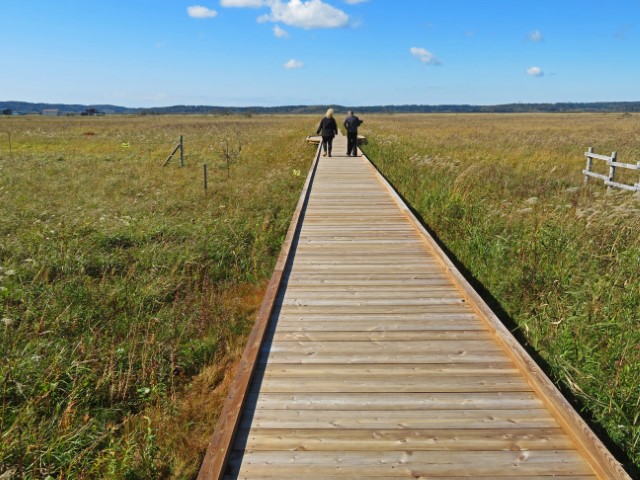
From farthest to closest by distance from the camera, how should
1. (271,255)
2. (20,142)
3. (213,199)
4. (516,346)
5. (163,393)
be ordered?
(20,142) < (213,199) < (271,255) < (163,393) < (516,346)

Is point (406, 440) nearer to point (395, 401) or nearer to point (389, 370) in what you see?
point (395, 401)

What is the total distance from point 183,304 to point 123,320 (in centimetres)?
78

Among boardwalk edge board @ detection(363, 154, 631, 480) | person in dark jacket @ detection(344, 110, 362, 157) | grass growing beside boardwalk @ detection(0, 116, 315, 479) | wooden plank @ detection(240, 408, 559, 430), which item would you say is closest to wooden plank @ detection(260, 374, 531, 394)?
boardwalk edge board @ detection(363, 154, 631, 480)

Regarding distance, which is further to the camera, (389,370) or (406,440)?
(389,370)

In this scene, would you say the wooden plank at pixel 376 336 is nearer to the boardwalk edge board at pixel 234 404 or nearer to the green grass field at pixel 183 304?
the boardwalk edge board at pixel 234 404

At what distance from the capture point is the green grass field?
11.6 feet

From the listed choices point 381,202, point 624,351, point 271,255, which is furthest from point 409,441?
point 381,202

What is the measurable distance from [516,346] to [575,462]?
47.7 inches

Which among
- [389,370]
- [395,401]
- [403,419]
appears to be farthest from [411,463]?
[389,370]

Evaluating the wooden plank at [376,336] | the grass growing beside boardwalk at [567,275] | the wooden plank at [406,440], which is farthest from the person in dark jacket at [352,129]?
the wooden plank at [406,440]

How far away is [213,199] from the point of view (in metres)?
12.4

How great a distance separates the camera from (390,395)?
3.35m

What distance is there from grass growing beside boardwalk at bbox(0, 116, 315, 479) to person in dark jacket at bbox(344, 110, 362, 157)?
186 inches

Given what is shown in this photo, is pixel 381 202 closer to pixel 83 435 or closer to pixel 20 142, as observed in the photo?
pixel 83 435
